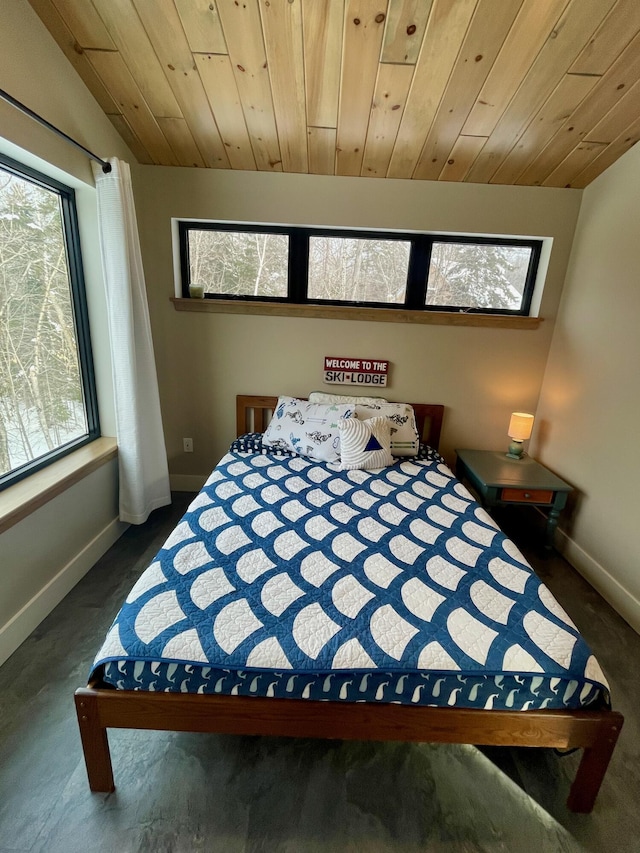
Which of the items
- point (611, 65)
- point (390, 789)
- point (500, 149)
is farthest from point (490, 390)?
point (390, 789)

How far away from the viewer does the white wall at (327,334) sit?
92.5 inches

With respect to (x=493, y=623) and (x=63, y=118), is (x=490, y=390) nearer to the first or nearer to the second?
(x=493, y=623)

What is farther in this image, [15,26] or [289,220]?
[289,220]

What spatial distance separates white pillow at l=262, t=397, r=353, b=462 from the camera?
2268 millimetres

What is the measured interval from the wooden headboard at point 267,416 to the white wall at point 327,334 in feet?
0.24

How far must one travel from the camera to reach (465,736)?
105 centimetres

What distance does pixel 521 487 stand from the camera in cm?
217

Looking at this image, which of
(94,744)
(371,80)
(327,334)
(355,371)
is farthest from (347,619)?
(371,80)

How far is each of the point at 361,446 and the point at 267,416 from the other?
Result: 905 mm

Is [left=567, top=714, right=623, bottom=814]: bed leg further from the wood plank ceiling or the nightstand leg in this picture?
the wood plank ceiling

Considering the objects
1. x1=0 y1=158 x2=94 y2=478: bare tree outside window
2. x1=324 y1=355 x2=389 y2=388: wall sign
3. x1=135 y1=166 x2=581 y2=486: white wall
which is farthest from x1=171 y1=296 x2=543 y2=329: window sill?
x1=0 y1=158 x2=94 y2=478: bare tree outside window

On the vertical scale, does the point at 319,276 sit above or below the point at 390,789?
above

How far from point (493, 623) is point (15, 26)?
2732 mm

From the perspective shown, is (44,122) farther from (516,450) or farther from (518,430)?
(516,450)
